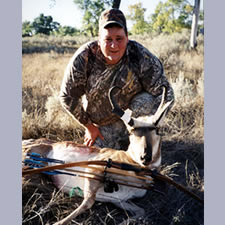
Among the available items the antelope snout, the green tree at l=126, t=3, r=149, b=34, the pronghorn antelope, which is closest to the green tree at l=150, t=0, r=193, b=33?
the green tree at l=126, t=3, r=149, b=34

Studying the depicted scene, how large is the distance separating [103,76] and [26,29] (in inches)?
46.0

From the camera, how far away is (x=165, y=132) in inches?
191

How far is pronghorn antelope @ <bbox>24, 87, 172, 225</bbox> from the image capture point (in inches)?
134

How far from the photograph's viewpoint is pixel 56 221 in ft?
11.5

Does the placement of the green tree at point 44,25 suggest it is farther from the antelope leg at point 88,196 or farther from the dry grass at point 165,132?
the antelope leg at point 88,196

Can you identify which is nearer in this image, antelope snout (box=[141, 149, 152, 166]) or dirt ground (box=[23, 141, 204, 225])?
antelope snout (box=[141, 149, 152, 166])

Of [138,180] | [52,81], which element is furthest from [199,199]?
[52,81]

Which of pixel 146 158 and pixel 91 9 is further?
pixel 91 9

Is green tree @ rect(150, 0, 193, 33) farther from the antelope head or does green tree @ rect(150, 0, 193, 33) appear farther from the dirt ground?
the dirt ground

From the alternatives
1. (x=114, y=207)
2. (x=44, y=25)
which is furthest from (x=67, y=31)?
(x=114, y=207)

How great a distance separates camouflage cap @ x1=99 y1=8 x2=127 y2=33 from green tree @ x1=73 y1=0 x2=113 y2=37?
0.22m

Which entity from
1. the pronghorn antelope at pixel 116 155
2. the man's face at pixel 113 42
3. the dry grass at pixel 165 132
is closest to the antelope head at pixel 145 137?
the pronghorn antelope at pixel 116 155

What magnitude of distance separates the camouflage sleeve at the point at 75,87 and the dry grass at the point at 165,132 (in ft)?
0.94

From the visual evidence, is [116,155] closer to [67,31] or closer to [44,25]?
[67,31]
